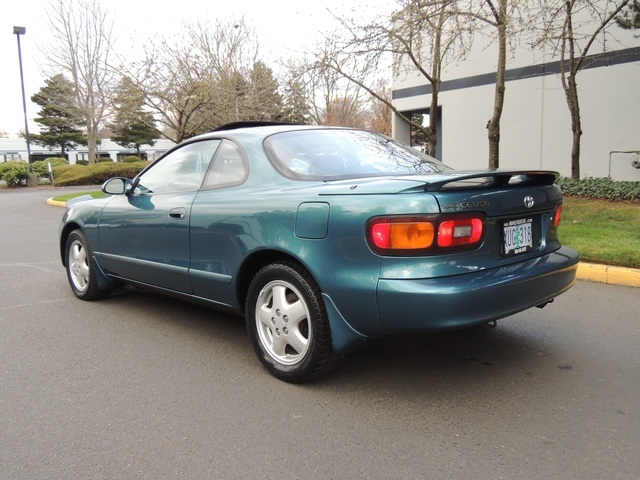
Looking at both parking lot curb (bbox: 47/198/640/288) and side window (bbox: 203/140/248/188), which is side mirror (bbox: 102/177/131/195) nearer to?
side window (bbox: 203/140/248/188)


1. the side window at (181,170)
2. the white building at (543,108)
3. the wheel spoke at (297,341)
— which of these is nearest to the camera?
the wheel spoke at (297,341)

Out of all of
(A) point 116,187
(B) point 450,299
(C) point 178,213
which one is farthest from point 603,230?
(A) point 116,187

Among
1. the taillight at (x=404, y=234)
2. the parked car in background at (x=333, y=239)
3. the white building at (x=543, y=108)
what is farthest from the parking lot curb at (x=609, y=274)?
the white building at (x=543, y=108)

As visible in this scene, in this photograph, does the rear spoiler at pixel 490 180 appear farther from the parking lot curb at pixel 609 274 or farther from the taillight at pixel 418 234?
the parking lot curb at pixel 609 274

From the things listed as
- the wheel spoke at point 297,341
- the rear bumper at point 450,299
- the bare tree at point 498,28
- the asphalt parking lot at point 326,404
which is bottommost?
the asphalt parking lot at point 326,404

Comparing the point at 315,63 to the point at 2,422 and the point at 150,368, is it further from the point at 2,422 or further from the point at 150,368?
the point at 2,422

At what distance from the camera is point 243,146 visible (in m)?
3.67

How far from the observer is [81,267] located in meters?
5.21

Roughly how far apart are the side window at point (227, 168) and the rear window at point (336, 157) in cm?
25

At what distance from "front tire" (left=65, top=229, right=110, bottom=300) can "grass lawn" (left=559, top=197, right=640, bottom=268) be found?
5.32m

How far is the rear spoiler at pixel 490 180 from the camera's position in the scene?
271cm

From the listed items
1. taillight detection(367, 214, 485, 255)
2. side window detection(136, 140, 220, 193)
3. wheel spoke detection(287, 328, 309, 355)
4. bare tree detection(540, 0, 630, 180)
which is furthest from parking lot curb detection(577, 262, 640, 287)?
bare tree detection(540, 0, 630, 180)

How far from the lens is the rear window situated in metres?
3.40

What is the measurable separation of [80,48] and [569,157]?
24581 millimetres
